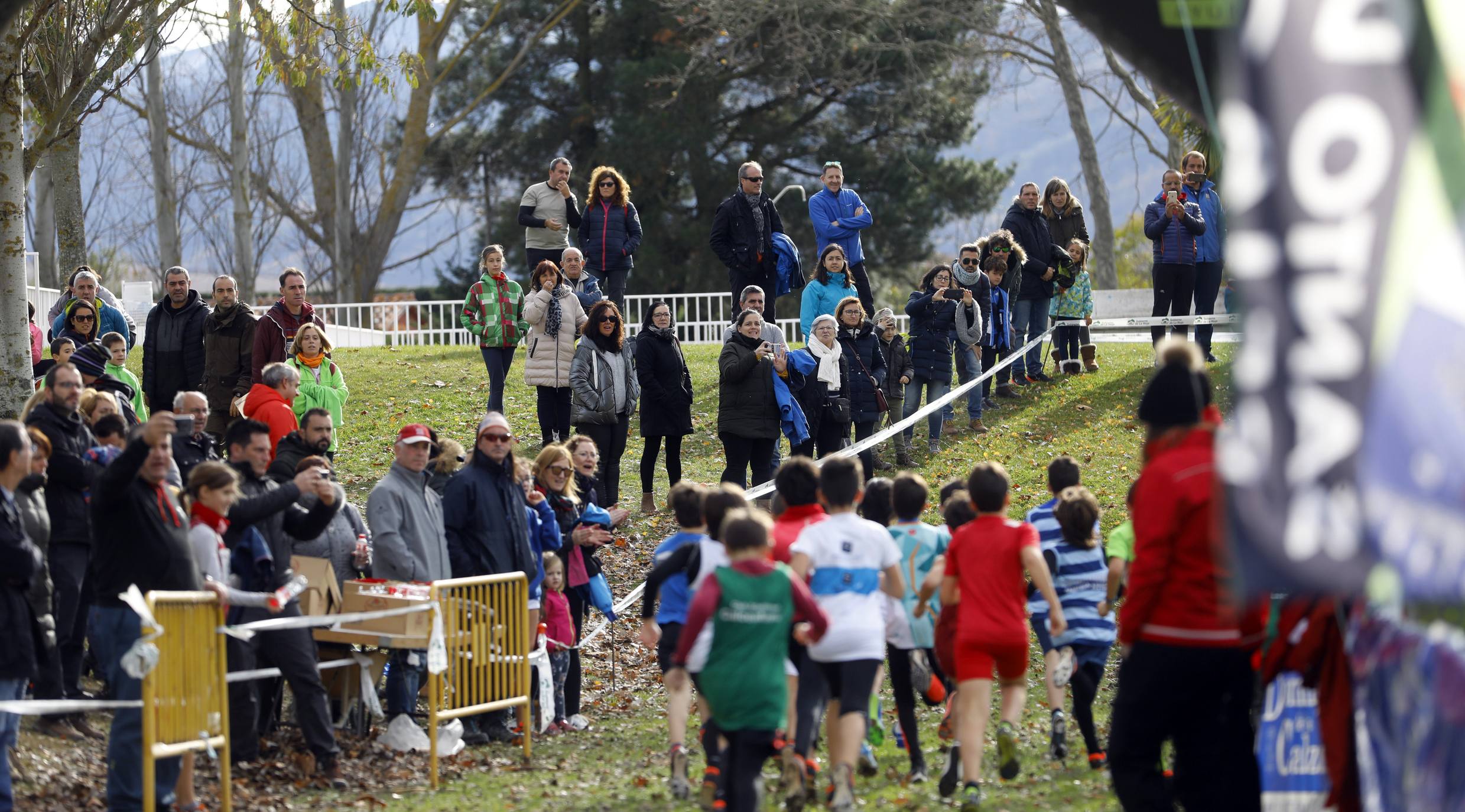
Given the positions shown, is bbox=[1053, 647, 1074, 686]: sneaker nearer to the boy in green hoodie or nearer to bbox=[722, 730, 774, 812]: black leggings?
bbox=[722, 730, 774, 812]: black leggings

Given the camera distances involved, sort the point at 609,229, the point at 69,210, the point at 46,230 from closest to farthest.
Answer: the point at 609,229, the point at 69,210, the point at 46,230

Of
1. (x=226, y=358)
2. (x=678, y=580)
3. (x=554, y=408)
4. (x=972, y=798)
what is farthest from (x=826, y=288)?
(x=972, y=798)

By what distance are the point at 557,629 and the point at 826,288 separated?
723 cm

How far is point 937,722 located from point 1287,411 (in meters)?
6.19

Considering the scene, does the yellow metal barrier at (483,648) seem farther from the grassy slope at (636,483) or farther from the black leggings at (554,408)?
the black leggings at (554,408)

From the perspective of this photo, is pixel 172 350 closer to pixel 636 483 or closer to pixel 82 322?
pixel 82 322

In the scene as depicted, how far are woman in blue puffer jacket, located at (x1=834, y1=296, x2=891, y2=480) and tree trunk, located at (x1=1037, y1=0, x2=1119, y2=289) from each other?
63.9ft

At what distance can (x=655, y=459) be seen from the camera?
567 inches

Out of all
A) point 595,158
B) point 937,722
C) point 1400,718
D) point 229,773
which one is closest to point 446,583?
point 229,773

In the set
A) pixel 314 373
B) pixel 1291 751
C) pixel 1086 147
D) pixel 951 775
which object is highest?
pixel 1086 147

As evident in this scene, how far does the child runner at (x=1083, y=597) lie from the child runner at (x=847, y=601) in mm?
1455

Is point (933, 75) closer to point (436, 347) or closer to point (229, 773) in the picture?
point (436, 347)

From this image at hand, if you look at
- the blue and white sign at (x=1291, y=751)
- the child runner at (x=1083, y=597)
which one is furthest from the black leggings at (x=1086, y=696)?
the blue and white sign at (x=1291, y=751)

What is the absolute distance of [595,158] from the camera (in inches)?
1428
